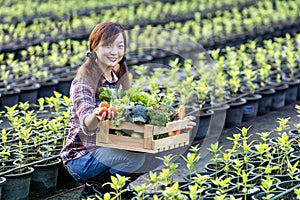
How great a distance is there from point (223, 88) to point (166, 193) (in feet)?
11.4

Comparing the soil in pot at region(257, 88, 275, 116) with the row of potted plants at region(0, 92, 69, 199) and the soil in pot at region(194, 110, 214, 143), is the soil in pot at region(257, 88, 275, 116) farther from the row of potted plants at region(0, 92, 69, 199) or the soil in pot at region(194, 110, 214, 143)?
the row of potted plants at region(0, 92, 69, 199)

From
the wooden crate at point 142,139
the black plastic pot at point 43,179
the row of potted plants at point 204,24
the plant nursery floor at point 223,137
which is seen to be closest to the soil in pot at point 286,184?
the wooden crate at point 142,139

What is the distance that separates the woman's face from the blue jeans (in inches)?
24.0

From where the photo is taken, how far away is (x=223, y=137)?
6902mm

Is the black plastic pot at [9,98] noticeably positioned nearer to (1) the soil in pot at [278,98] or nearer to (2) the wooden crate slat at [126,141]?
(1) the soil in pot at [278,98]

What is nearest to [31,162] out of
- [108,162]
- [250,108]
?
[108,162]

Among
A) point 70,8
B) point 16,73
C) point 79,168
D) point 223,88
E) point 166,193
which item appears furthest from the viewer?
point 70,8

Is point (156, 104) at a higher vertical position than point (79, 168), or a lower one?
higher

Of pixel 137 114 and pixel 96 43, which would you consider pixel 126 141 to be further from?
pixel 96 43

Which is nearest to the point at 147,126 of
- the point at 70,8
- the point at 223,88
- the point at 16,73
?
the point at 223,88

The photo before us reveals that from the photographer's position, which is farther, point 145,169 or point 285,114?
point 285,114

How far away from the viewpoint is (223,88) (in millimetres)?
7293

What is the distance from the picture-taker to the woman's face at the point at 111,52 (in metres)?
4.77

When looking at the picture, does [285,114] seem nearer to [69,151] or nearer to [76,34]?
[69,151]
